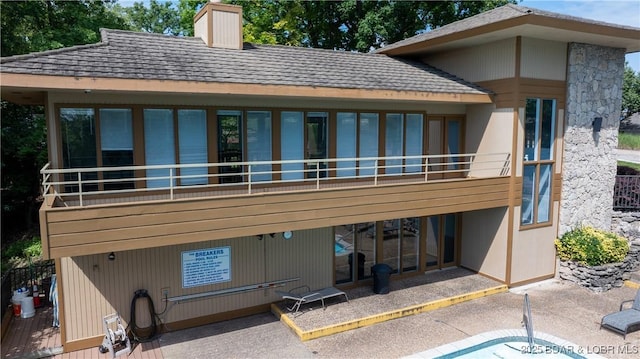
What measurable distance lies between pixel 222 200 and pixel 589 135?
1128 cm

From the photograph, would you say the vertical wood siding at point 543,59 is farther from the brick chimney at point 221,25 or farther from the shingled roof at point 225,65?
the brick chimney at point 221,25

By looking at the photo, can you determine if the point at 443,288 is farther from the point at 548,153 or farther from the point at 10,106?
the point at 10,106

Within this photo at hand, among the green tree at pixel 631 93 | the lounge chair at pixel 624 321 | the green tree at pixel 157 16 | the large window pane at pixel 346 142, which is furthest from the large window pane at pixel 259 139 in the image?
the green tree at pixel 631 93

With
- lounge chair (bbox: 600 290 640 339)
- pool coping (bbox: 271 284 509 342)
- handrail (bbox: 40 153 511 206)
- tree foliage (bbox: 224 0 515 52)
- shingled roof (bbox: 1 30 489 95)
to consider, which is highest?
tree foliage (bbox: 224 0 515 52)

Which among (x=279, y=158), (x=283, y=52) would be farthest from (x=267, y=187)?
(x=283, y=52)

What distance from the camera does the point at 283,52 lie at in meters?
12.6

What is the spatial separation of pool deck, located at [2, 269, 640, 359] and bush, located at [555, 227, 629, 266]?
0.90 m

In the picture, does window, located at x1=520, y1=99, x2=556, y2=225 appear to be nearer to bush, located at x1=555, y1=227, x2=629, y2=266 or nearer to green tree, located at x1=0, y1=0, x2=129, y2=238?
bush, located at x1=555, y1=227, x2=629, y2=266

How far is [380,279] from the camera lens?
40.0ft

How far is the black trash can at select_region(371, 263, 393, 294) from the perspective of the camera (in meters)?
12.2

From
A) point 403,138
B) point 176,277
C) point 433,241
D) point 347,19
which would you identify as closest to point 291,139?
point 403,138

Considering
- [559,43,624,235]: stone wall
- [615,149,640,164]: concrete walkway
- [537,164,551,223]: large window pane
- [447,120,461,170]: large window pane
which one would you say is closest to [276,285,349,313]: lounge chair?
[447,120,461,170]: large window pane

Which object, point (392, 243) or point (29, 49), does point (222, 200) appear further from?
point (29, 49)

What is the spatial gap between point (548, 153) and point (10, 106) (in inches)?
836
